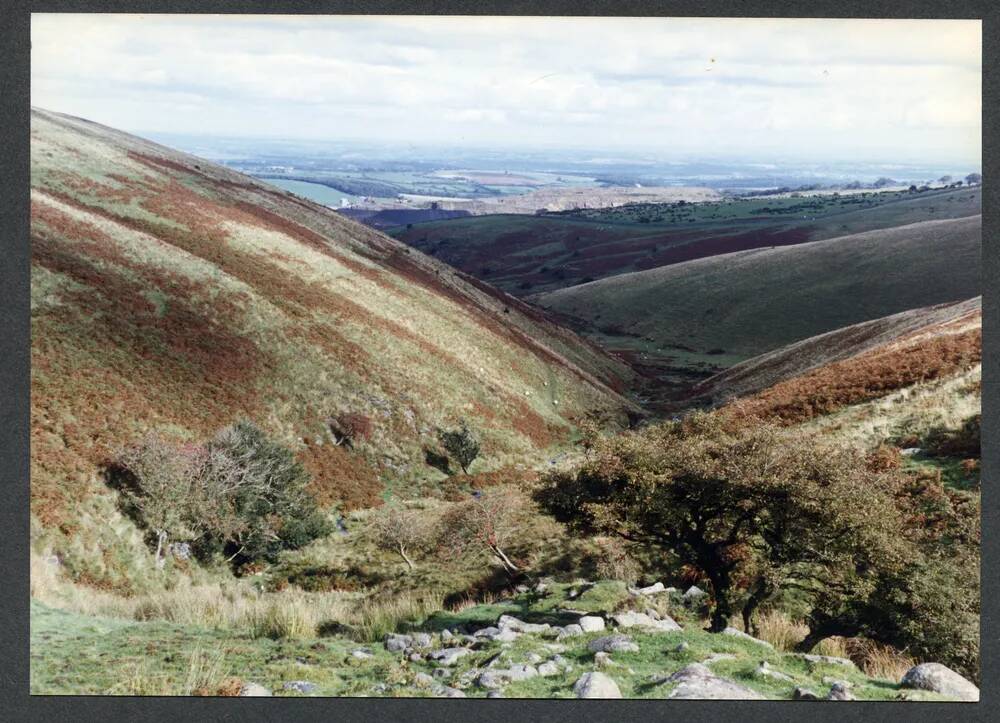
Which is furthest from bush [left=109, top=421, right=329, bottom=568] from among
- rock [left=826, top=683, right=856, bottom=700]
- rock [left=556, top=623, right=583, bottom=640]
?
rock [left=826, top=683, right=856, bottom=700]

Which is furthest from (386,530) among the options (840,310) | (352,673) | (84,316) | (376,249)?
(840,310)

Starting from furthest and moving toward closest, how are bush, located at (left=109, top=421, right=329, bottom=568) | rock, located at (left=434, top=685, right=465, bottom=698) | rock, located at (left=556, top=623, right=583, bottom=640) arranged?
bush, located at (left=109, top=421, right=329, bottom=568) → rock, located at (left=556, top=623, right=583, bottom=640) → rock, located at (left=434, top=685, right=465, bottom=698)

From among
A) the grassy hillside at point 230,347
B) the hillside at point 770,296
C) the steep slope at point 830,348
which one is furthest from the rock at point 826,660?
the hillside at point 770,296

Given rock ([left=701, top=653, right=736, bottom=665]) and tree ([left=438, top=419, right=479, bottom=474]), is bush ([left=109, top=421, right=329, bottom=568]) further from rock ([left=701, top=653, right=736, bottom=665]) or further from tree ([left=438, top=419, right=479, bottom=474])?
rock ([left=701, top=653, right=736, bottom=665])

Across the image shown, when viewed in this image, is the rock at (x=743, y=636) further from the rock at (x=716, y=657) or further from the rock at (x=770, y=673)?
the rock at (x=770, y=673)

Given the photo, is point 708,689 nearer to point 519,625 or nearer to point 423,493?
point 519,625

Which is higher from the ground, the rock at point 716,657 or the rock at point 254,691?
the rock at point 716,657
